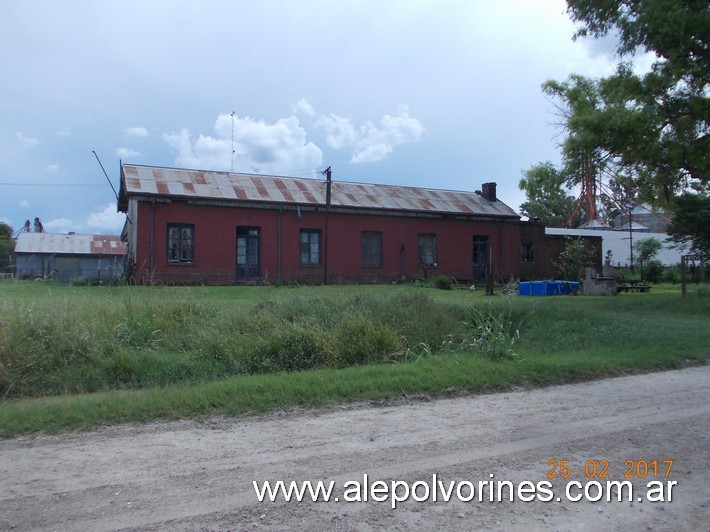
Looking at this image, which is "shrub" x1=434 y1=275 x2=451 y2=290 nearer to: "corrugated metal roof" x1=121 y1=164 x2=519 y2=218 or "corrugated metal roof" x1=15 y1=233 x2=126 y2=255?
"corrugated metal roof" x1=121 y1=164 x2=519 y2=218

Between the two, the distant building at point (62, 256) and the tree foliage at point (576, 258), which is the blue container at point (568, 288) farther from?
the distant building at point (62, 256)

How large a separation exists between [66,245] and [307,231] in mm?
28203

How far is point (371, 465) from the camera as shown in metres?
4.74

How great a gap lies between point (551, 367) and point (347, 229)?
22718mm

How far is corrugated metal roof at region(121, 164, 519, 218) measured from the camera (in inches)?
1078

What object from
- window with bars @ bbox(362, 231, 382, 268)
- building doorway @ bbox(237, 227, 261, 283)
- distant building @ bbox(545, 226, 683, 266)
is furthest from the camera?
distant building @ bbox(545, 226, 683, 266)

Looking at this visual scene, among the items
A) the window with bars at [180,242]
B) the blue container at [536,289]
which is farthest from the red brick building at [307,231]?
the blue container at [536,289]

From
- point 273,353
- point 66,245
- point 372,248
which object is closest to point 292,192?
point 372,248

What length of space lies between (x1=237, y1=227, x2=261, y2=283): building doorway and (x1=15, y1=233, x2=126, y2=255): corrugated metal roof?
2050cm

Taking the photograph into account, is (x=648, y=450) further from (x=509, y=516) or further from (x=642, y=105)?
(x=642, y=105)

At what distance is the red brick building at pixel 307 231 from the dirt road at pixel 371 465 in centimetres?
1900

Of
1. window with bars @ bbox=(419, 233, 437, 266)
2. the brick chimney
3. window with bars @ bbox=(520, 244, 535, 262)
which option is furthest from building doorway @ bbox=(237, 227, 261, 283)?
window with bars @ bbox=(520, 244, 535, 262)

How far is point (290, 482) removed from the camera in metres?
4.39

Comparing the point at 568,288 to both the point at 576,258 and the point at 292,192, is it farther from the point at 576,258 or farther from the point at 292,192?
the point at 292,192
